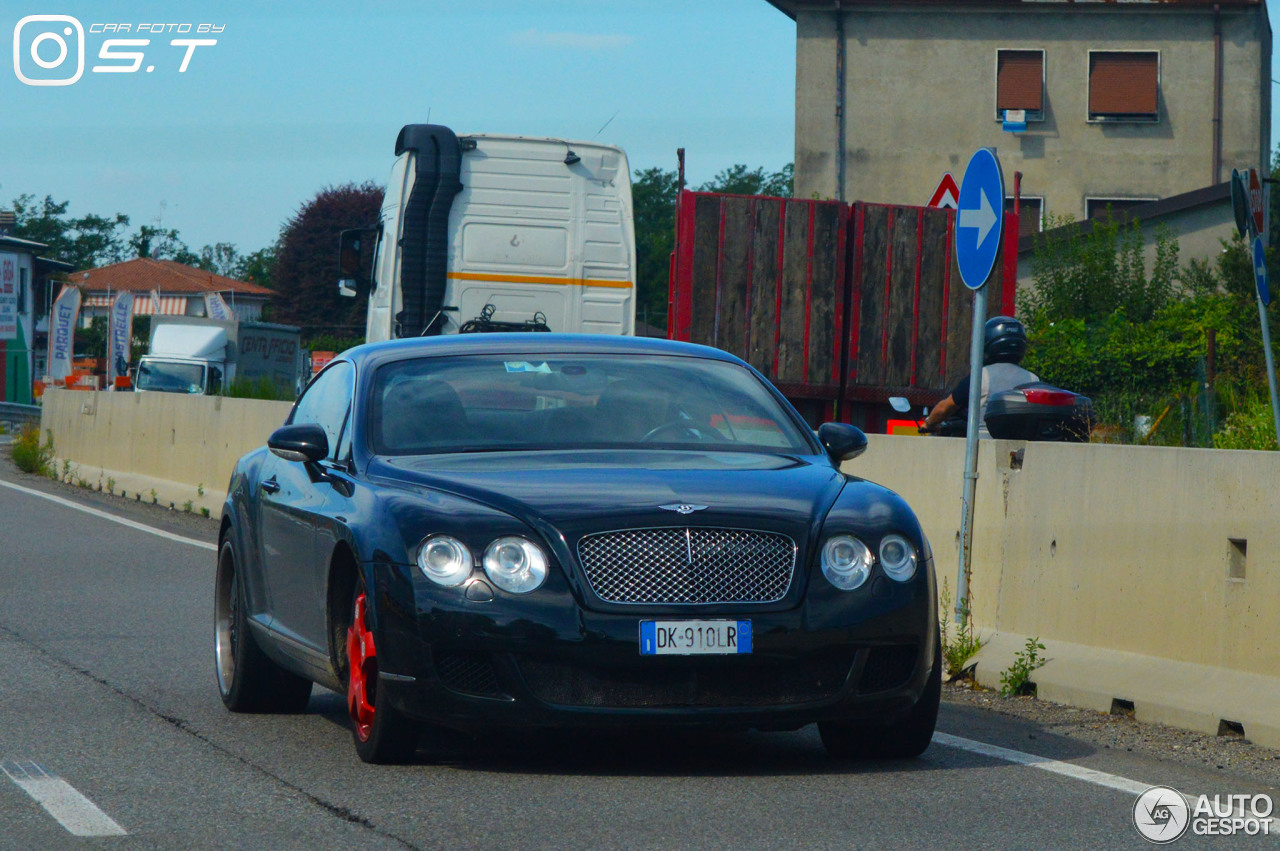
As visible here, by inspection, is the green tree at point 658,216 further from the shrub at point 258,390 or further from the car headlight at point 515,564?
the car headlight at point 515,564

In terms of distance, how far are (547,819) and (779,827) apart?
0.65 m

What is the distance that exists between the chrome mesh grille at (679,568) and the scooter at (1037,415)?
4.91 m

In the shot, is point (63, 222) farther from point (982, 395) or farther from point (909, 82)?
point (982, 395)

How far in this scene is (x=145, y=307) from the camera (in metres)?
151

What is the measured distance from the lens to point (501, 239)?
56.4ft

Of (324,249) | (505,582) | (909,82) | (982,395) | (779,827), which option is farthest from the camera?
(324,249)

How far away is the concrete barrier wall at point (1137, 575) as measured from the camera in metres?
7.25

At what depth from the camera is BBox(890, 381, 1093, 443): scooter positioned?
10531 mm

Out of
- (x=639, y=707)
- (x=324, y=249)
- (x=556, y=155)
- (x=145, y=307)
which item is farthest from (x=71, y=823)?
(x=145, y=307)

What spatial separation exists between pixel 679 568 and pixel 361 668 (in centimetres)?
113

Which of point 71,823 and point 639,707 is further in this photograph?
point 639,707

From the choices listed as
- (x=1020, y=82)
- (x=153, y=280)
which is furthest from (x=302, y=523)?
(x=153, y=280)

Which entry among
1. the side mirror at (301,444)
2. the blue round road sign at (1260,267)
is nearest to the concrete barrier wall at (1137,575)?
the side mirror at (301,444)

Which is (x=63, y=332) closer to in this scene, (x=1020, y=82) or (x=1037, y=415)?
(x=1020, y=82)
